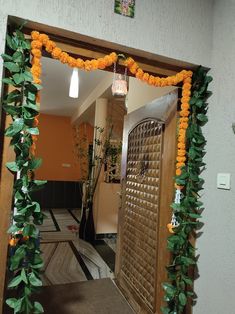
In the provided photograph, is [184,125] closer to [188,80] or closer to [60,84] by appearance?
[188,80]

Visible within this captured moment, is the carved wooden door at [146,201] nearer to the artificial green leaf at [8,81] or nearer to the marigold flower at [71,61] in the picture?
the marigold flower at [71,61]

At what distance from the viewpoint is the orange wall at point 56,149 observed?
6664 mm

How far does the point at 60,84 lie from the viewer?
13.4 ft

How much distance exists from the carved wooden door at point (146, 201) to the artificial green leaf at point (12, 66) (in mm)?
1017

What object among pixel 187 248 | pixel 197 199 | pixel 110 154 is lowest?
pixel 187 248

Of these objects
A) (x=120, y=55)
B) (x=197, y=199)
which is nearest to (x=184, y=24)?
(x=120, y=55)

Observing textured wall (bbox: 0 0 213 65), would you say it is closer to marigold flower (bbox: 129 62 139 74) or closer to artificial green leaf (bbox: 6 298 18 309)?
marigold flower (bbox: 129 62 139 74)

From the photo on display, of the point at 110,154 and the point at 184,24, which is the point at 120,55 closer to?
the point at 184,24

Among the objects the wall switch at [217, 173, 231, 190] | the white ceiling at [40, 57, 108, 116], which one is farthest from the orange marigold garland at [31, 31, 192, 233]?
the white ceiling at [40, 57, 108, 116]

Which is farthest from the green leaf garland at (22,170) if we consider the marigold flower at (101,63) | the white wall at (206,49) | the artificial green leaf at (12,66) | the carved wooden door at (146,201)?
the carved wooden door at (146,201)

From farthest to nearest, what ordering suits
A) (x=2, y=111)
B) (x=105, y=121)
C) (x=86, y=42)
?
1. (x=105, y=121)
2. (x=86, y=42)
3. (x=2, y=111)

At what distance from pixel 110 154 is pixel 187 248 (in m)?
2.47

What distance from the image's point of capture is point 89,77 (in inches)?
145

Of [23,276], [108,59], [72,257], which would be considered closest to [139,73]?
[108,59]
